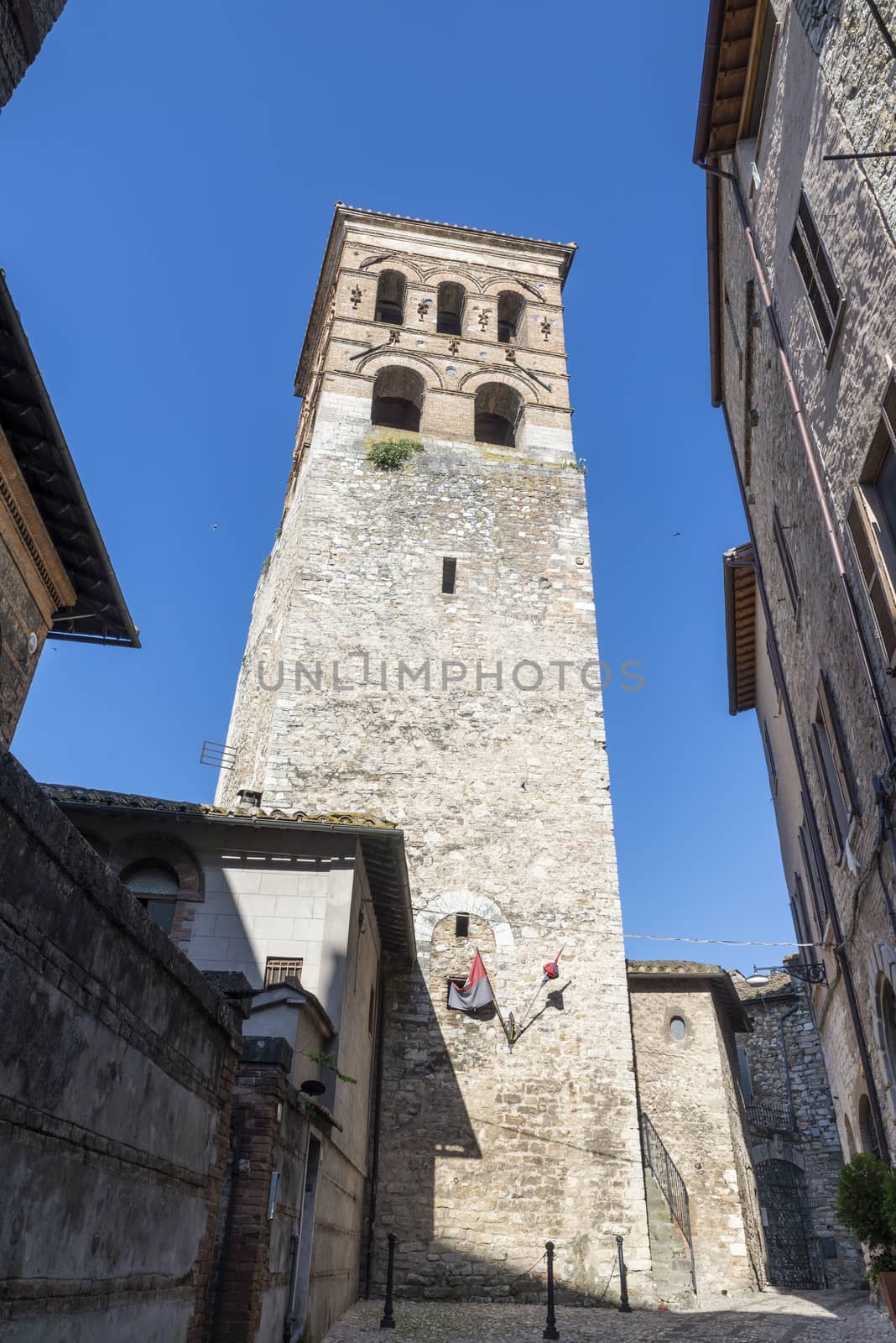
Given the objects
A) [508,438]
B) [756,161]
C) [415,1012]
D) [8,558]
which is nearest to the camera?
[8,558]

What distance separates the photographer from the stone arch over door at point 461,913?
1214cm

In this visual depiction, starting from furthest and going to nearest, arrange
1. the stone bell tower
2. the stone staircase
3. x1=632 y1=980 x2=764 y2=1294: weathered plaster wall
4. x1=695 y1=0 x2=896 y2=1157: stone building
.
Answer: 1. x1=632 y1=980 x2=764 y2=1294: weathered plaster wall
2. the stone bell tower
3. the stone staircase
4. x1=695 y1=0 x2=896 y2=1157: stone building

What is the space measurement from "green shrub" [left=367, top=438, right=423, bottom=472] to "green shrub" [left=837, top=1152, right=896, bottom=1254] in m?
13.2

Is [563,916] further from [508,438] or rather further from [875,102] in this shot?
[508,438]

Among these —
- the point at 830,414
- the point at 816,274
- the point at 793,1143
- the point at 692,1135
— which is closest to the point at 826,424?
the point at 830,414

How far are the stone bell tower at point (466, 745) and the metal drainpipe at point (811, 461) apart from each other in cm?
672

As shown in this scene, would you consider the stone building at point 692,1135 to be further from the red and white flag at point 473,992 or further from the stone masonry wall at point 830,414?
the red and white flag at point 473,992

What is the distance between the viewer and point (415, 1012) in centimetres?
1166

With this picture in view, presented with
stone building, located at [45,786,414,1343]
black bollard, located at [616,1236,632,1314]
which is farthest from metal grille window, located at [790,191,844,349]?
black bollard, located at [616,1236,632,1314]

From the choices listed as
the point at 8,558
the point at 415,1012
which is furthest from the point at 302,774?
the point at 8,558

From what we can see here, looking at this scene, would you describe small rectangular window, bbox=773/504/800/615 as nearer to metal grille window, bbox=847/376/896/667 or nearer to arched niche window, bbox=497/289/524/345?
metal grille window, bbox=847/376/896/667

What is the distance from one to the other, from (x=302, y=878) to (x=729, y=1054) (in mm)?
9915

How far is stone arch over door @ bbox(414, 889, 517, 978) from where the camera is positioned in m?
12.1

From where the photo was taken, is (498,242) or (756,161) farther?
(498,242)
